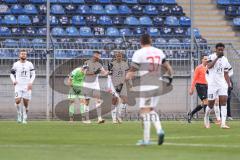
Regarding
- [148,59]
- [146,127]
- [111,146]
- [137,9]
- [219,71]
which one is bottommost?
[111,146]

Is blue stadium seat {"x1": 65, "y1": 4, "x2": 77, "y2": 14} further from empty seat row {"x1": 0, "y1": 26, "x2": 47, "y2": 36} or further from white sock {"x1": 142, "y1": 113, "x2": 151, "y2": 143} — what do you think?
white sock {"x1": 142, "y1": 113, "x2": 151, "y2": 143}

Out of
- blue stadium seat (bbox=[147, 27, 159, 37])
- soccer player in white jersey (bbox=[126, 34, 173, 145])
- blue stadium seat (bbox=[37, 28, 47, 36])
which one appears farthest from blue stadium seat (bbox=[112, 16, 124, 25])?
soccer player in white jersey (bbox=[126, 34, 173, 145])

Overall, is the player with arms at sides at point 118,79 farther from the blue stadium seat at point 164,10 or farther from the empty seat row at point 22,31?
the blue stadium seat at point 164,10

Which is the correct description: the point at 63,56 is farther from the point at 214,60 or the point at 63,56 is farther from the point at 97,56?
the point at 214,60

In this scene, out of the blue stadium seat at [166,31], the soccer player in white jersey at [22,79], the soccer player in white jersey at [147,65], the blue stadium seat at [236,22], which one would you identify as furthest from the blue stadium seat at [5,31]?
the soccer player in white jersey at [147,65]

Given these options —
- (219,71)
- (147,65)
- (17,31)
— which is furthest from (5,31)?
(147,65)

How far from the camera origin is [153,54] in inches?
605

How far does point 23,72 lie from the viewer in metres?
27.5

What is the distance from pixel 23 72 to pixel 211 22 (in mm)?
13103

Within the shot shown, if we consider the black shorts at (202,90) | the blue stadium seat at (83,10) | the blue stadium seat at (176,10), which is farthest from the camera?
the blue stadium seat at (176,10)

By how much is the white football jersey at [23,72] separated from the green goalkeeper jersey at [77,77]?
2355 millimetres

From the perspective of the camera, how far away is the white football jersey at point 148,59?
1530 centimetres

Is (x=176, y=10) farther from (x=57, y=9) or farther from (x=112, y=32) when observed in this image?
(x=57, y=9)

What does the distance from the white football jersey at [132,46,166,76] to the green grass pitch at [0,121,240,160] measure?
1.55m
